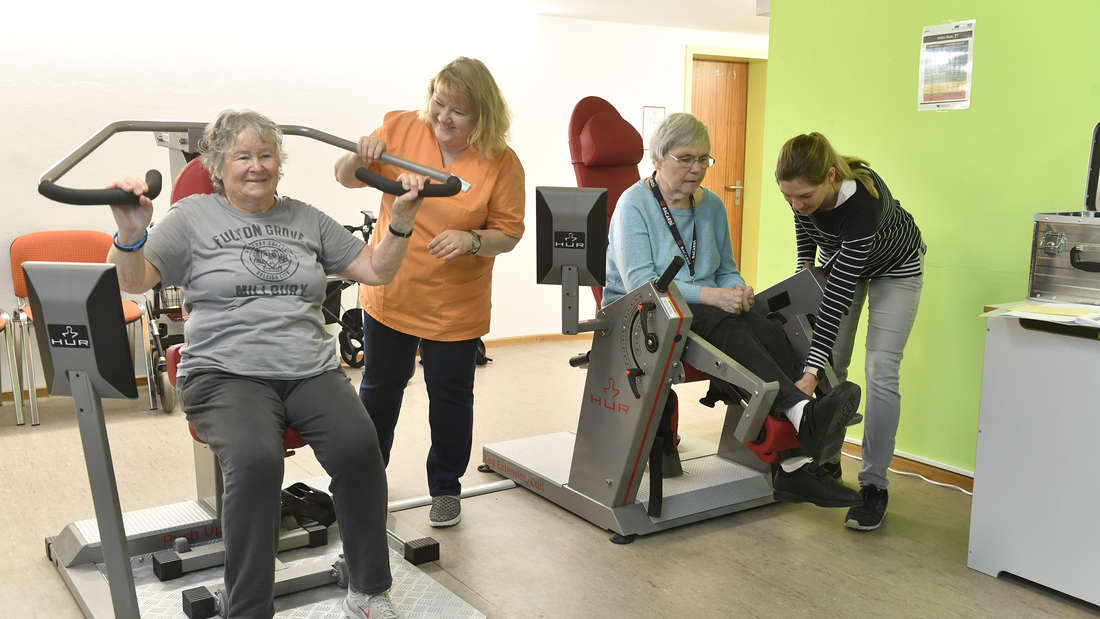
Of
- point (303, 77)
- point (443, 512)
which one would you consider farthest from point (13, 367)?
point (443, 512)

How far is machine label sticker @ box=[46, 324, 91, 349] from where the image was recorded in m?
1.79

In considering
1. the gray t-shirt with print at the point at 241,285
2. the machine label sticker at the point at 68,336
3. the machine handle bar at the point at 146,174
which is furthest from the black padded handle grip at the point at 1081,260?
the machine label sticker at the point at 68,336

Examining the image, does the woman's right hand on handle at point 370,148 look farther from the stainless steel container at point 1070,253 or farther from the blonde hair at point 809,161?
the stainless steel container at point 1070,253

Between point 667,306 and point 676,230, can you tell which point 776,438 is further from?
point 676,230

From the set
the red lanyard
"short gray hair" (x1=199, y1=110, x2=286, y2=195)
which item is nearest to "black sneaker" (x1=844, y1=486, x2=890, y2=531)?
the red lanyard

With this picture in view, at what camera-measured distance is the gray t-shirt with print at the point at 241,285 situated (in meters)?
2.12

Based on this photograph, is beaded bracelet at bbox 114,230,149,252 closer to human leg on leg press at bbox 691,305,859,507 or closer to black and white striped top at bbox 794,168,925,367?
human leg on leg press at bbox 691,305,859,507

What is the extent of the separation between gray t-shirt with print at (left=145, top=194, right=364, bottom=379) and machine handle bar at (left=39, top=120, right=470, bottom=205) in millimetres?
222

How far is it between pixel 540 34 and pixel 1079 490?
4.42 metres

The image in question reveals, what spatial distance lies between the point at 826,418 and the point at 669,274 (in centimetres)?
58

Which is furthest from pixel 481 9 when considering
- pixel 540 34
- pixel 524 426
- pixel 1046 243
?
pixel 1046 243

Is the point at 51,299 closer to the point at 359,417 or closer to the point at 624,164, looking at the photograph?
the point at 359,417

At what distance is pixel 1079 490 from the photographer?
7.91 feet

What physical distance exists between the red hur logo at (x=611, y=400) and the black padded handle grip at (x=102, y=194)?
150 cm
